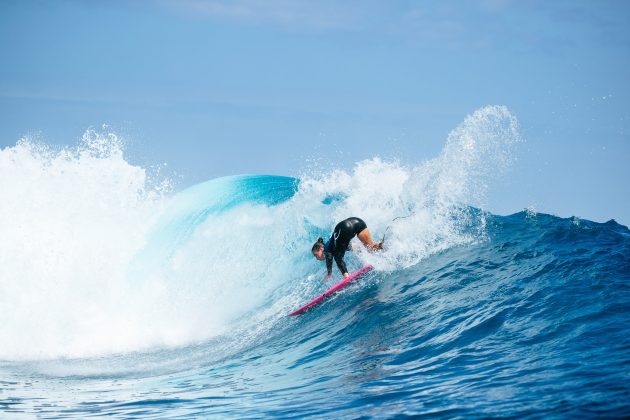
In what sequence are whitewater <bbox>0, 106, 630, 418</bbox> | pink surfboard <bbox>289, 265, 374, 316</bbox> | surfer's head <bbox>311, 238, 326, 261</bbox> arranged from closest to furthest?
whitewater <bbox>0, 106, 630, 418</bbox> → pink surfboard <bbox>289, 265, 374, 316</bbox> → surfer's head <bbox>311, 238, 326, 261</bbox>

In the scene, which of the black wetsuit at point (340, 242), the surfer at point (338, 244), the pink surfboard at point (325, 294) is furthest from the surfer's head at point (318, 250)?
the pink surfboard at point (325, 294)

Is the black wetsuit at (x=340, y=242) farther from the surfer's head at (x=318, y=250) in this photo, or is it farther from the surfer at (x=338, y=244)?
the surfer's head at (x=318, y=250)

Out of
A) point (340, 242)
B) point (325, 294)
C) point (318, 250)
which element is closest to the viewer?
point (325, 294)

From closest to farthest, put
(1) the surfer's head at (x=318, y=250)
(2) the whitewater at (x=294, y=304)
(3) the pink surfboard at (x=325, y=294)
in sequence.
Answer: (2) the whitewater at (x=294, y=304) → (3) the pink surfboard at (x=325, y=294) → (1) the surfer's head at (x=318, y=250)

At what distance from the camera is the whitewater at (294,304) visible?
4.80 m

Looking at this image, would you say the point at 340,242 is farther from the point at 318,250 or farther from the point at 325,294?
the point at 325,294

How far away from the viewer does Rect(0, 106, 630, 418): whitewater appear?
4805 millimetres

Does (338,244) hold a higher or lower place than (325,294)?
higher

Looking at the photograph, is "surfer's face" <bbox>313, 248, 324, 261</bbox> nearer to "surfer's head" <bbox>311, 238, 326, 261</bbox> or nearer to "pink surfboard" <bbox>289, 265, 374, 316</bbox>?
"surfer's head" <bbox>311, 238, 326, 261</bbox>

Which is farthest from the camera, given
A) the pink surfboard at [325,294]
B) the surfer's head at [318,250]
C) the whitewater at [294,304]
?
the surfer's head at [318,250]

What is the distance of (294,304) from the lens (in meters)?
10.5

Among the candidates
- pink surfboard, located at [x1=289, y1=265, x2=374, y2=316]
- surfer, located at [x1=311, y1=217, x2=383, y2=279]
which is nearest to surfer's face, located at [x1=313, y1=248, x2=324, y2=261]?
surfer, located at [x1=311, y1=217, x2=383, y2=279]

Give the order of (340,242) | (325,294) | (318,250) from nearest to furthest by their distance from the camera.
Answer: (325,294) → (318,250) → (340,242)

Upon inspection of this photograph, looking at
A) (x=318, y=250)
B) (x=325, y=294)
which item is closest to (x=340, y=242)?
(x=318, y=250)
